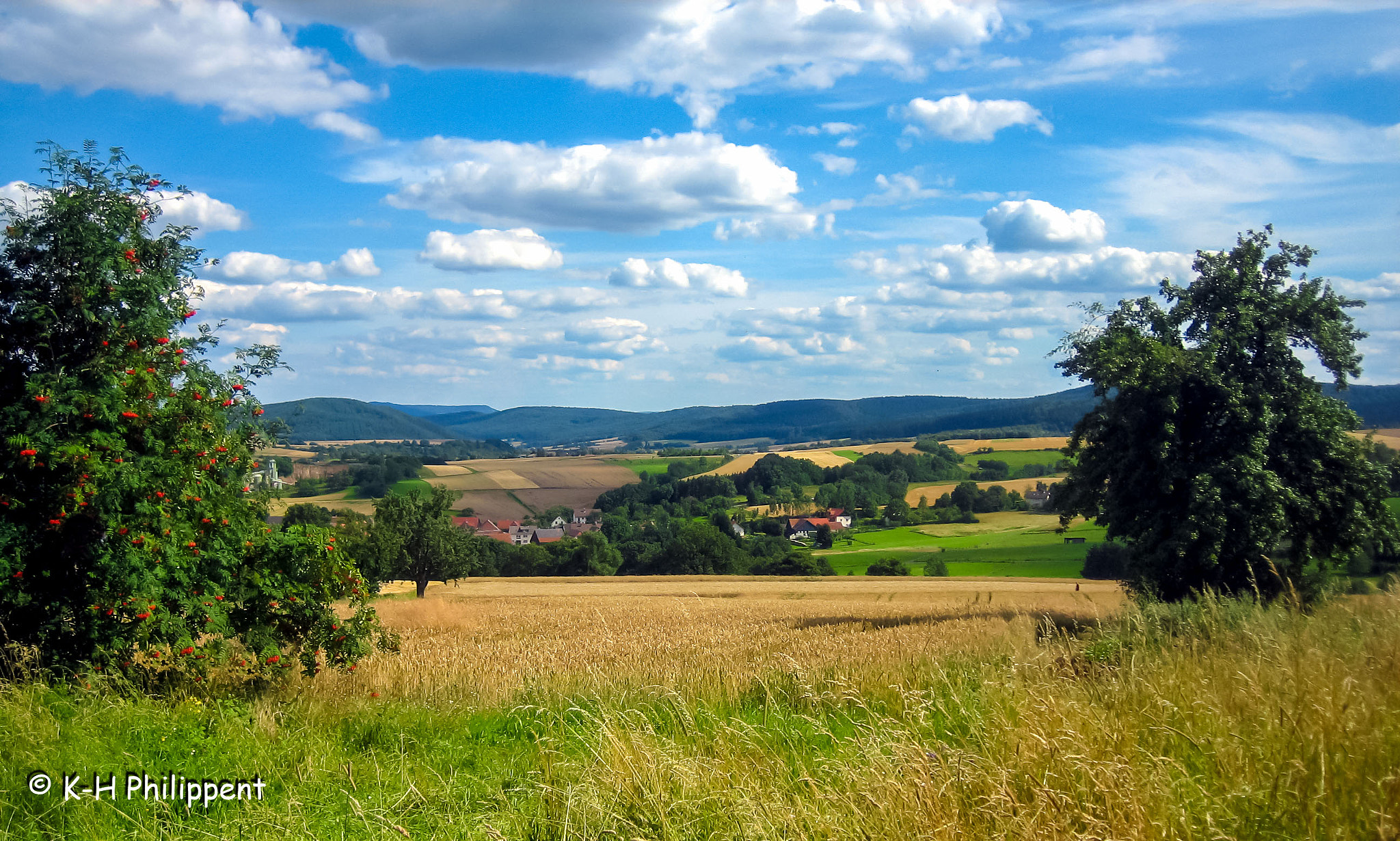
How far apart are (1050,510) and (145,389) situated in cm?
2216

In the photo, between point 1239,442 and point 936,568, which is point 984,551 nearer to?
→ point 936,568

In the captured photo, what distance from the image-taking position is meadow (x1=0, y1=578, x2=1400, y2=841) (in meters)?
4.04

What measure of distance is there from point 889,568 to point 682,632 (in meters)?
37.9

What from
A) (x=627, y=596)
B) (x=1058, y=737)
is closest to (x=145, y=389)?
(x=1058, y=737)

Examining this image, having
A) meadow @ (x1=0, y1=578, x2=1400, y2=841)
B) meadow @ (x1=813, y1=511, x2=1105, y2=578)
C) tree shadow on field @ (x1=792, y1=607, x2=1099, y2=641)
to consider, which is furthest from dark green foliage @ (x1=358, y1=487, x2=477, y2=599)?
meadow @ (x1=0, y1=578, x2=1400, y2=841)

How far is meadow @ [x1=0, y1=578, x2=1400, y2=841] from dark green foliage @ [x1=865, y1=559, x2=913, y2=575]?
45493 millimetres

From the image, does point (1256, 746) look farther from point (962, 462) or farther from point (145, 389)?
point (962, 462)

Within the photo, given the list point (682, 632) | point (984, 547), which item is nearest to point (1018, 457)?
point (984, 547)

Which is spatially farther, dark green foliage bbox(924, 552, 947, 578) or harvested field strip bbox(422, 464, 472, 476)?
harvested field strip bbox(422, 464, 472, 476)

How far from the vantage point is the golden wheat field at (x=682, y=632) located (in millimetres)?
12211

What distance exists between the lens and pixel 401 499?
153 ft

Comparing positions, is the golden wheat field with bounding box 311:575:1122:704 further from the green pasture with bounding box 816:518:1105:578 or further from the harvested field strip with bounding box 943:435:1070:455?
the harvested field strip with bounding box 943:435:1070:455

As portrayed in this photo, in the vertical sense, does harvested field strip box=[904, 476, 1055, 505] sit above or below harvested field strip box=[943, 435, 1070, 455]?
below

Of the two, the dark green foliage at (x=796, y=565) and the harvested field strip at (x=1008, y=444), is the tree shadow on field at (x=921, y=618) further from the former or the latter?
the harvested field strip at (x=1008, y=444)
